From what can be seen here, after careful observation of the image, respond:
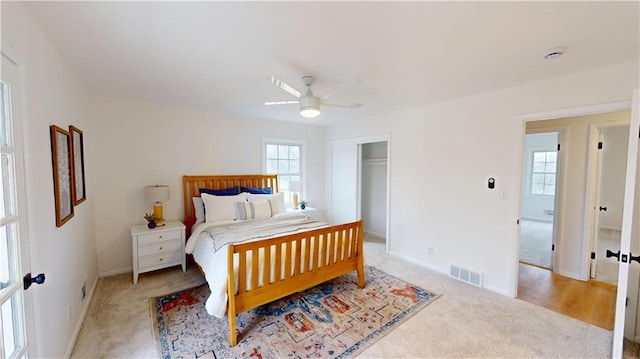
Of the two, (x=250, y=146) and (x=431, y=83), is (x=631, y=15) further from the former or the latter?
(x=250, y=146)

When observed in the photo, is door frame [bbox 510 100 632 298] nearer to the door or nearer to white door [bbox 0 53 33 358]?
the door

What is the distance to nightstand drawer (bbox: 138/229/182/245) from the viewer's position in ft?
10.3

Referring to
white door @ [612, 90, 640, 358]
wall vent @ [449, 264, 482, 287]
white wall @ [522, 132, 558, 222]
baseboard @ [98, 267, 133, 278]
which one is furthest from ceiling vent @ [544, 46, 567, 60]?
white wall @ [522, 132, 558, 222]

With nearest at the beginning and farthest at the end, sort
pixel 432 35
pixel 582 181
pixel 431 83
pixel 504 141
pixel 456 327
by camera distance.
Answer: pixel 432 35 → pixel 456 327 → pixel 431 83 → pixel 504 141 → pixel 582 181

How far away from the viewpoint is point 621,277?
181cm

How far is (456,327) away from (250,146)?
3.84m

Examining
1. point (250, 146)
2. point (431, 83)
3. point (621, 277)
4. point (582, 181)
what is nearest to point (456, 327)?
point (621, 277)

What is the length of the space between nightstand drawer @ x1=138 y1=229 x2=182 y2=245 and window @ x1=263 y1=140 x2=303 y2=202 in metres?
1.88

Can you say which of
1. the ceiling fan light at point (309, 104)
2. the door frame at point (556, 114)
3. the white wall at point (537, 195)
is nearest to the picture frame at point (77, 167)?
the ceiling fan light at point (309, 104)

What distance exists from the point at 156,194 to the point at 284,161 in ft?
7.63

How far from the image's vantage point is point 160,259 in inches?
129

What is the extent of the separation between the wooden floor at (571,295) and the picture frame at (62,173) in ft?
14.6

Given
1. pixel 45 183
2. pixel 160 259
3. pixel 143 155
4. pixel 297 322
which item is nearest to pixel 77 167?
pixel 45 183

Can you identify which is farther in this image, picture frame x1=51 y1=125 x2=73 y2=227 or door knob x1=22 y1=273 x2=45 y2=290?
picture frame x1=51 y1=125 x2=73 y2=227
